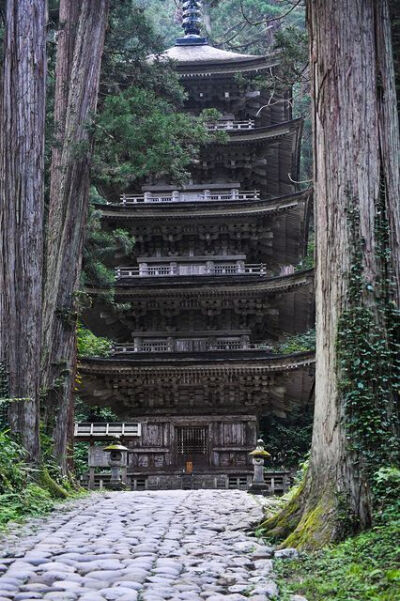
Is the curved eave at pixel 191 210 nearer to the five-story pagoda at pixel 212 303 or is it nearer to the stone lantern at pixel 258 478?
the five-story pagoda at pixel 212 303

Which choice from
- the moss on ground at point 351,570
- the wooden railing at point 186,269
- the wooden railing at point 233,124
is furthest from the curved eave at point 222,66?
the moss on ground at point 351,570

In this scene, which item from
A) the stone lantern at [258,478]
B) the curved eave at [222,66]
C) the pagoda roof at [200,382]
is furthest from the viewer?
the curved eave at [222,66]

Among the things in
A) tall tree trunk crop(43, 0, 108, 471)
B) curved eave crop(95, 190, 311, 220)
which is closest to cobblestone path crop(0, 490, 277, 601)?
tall tree trunk crop(43, 0, 108, 471)

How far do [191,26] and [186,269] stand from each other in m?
12.2

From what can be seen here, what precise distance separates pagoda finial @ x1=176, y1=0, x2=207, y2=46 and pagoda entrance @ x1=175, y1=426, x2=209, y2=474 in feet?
50.1

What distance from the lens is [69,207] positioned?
1288 cm

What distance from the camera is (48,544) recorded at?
619cm

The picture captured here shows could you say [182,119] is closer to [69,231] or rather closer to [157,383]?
[69,231]

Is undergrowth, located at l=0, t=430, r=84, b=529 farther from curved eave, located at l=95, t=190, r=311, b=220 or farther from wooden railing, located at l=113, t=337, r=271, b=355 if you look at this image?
curved eave, located at l=95, t=190, r=311, b=220

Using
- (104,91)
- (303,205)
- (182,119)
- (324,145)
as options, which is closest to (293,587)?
→ (324,145)

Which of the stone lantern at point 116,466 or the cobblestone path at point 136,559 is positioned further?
the stone lantern at point 116,466

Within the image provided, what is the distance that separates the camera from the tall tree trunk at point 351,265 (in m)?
5.69

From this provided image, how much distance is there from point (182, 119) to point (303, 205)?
A: 8.60 meters

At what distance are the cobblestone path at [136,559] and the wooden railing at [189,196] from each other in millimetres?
15946
